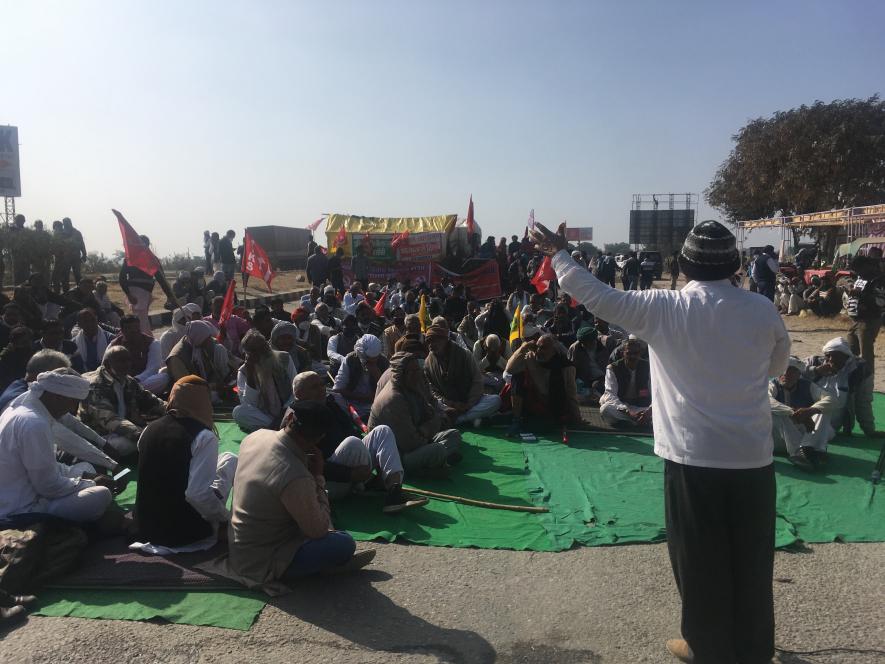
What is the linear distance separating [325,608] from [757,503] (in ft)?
7.36

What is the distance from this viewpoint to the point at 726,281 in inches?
106

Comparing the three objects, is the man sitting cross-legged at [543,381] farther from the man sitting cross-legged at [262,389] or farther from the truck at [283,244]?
the truck at [283,244]

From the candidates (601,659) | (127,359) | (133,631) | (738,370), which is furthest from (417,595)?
(127,359)

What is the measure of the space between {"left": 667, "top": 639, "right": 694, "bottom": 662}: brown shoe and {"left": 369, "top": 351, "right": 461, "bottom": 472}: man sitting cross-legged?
2798 millimetres

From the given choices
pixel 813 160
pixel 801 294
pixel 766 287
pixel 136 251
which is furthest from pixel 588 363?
pixel 813 160

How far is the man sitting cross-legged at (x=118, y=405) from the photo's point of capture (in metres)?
6.11

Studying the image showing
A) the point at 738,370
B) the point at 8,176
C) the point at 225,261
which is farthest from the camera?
the point at 8,176

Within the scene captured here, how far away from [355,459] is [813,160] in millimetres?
34684

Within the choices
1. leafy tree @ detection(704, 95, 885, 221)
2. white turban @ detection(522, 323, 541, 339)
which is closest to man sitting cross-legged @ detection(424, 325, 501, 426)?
white turban @ detection(522, 323, 541, 339)

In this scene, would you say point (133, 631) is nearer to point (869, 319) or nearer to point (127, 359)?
point (127, 359)

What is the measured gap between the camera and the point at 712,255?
266 centimetres

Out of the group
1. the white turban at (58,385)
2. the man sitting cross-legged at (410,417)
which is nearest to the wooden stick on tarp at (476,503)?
the man sitting cross-legged at (410,417)

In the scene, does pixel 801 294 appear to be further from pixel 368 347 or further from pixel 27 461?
pixel 27 461

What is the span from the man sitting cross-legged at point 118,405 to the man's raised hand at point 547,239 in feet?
14.9
